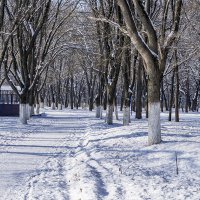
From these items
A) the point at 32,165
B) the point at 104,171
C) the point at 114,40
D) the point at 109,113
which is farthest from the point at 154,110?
the point at 114,40

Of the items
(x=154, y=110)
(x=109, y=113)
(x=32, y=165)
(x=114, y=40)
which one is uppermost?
(x=114, y=40)

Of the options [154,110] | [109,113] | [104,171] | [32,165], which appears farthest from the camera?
[109,113]

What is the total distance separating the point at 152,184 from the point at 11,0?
79.0 feet

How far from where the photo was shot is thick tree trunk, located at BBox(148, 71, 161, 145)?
13.3 metres

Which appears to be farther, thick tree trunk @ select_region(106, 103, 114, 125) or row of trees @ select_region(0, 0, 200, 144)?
thick tree trunk @ select_region(106, 103, 114, 125)

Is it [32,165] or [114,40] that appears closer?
[32,165]

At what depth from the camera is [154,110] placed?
1347 cm

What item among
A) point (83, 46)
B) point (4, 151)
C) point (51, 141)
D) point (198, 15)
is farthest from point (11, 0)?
point (4, 151)

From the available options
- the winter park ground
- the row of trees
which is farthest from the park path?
the row of trees

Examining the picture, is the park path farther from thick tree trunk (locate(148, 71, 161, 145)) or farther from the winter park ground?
thick tree trunk (locate(148, 71, 161, 145))

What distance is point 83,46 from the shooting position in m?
36.9

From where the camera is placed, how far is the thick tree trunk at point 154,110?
13.3m

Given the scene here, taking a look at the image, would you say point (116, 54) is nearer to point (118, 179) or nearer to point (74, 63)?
point (118, 179)

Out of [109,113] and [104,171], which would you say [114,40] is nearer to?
[109,113]
